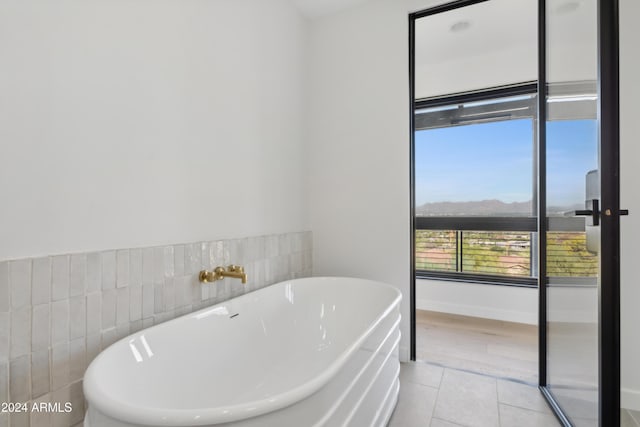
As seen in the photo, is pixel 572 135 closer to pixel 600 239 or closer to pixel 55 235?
pixel 600 239

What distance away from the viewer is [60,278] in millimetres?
1009

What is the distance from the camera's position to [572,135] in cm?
145

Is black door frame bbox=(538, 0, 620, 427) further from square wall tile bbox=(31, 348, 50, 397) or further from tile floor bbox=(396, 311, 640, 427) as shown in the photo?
square wall tile bbox=(31, 348, 50, 397)

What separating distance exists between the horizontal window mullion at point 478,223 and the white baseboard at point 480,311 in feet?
2.73

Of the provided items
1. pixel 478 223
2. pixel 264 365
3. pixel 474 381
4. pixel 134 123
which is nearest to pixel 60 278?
pixel 134 123

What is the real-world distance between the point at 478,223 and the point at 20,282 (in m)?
3.33

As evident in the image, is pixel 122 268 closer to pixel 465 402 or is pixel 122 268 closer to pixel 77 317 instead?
pixel 77 317

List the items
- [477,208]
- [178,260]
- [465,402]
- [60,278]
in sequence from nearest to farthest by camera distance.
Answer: [60,278] < [178,260] < [465,402] < [477,208]

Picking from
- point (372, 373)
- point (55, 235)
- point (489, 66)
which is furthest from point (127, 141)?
point (489, 66)

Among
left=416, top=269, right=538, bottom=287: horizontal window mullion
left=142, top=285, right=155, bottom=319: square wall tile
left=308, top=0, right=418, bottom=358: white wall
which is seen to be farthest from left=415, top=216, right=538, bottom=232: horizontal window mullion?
left=142, top=285, right=155, bottom=319: square wall tile

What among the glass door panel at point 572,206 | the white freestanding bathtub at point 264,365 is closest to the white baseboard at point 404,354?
the white freestanding bathtub at point 264,365

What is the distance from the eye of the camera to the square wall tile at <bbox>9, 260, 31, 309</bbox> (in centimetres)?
90

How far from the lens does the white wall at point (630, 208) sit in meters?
1.46

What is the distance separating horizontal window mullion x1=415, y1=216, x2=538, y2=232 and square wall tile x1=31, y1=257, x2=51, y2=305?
304 centimetres
